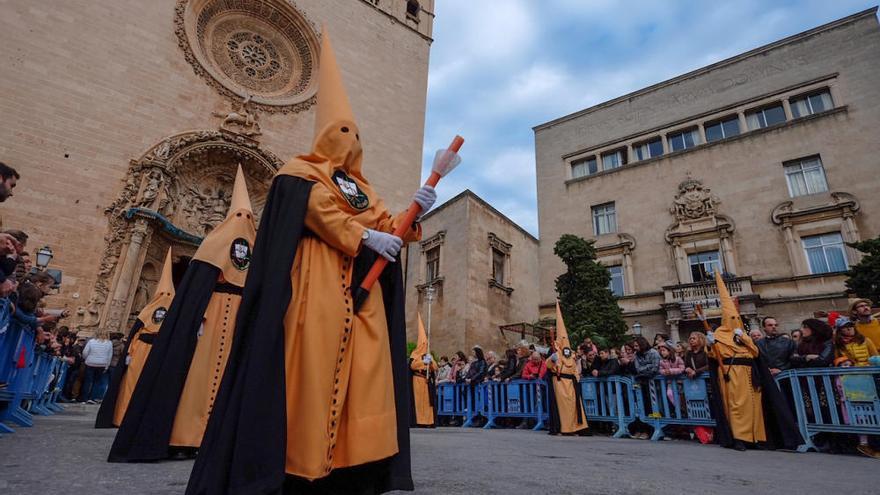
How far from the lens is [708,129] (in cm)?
2052

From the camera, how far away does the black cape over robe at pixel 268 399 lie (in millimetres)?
1678

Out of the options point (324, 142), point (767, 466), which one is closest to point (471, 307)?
point (767, 466)

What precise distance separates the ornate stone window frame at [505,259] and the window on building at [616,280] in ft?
15.0

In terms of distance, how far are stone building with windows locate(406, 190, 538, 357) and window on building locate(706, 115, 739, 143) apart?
31.8ft

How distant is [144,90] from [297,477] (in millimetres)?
14169

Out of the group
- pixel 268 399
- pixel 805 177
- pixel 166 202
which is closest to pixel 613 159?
pixel 805 177

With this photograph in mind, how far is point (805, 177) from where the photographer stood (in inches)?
695

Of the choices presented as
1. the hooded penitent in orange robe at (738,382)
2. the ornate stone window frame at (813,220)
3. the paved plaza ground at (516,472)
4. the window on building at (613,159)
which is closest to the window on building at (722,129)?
the window on building at (613,159)

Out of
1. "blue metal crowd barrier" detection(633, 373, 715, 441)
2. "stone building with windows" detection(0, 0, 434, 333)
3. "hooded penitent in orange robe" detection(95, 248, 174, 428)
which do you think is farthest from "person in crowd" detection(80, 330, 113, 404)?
"blue metal crowd barrier" detection(633, 373, 715, 441)

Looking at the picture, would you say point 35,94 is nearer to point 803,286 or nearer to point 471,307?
point 471,307

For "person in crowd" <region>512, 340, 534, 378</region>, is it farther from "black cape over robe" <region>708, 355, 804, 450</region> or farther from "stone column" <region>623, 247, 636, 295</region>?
"stone column" <region>623, 247, 636, 295</region>

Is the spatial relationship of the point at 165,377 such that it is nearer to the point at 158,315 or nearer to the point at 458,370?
the point at 158,315

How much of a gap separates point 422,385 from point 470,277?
27.8 ft

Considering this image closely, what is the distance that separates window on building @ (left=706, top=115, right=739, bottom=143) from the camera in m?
19.9
